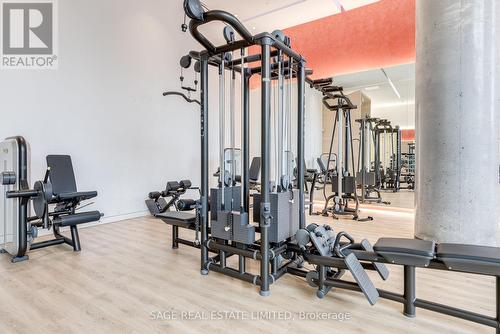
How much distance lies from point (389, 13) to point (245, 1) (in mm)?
2564

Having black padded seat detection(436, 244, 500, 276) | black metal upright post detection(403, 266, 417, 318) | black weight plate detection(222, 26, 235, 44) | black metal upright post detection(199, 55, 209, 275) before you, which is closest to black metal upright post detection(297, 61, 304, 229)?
black weight plate detection(222, 26, 235, 44)

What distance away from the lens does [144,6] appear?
17.1 feet

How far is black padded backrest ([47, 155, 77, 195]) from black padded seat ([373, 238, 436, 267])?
3.66 metres

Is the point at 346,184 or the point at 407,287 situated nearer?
the point at 407,287

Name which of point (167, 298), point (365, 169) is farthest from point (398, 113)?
point (167, 298)

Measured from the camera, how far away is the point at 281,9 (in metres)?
5.83

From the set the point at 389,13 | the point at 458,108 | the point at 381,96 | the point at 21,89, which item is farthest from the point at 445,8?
the point at 21,89

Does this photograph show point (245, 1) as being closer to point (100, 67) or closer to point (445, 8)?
point (100, 67)

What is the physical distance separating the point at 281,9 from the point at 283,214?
4.91m

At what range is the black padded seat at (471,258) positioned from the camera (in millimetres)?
1571

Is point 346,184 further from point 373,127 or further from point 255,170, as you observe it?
point 373,127

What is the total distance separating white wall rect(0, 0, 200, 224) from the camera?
4.04 metres

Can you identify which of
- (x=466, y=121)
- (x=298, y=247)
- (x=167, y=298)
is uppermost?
(x=466, y=121)

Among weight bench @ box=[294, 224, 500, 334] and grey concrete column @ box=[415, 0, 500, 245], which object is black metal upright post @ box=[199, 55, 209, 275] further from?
grey concrete column @ box=[415, 0, 500, 245]
